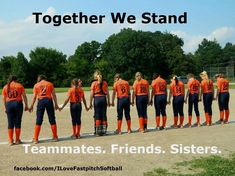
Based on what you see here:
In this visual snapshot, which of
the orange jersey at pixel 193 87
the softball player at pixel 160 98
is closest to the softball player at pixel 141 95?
the softball player at pixel 160 98

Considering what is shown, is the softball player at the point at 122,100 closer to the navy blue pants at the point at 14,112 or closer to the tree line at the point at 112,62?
the navy blue pants at the point at 14,112

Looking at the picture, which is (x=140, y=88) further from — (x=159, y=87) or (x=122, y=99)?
(x=159, y=87)

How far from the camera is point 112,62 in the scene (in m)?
82.6

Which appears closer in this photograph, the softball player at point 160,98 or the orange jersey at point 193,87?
the softball player at point 160,98

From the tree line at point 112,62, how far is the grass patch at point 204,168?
6488 cm

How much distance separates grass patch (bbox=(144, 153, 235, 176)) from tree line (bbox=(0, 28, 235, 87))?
2554 inches

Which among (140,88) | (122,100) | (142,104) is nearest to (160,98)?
(142,104)

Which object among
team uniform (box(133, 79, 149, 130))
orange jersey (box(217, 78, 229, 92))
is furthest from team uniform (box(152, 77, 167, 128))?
orange jersey (box(217, 78, 229, 92))

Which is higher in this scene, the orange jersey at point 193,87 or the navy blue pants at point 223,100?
the orange jersey at point 193,87

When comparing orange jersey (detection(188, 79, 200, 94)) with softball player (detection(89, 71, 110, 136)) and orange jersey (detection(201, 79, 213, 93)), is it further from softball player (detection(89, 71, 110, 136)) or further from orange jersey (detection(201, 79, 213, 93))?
softball player (detection(89, 71, 110, 136))

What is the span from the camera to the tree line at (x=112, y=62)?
259 ft

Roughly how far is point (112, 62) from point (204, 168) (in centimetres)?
7512

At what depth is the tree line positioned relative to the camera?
78812 millimetres

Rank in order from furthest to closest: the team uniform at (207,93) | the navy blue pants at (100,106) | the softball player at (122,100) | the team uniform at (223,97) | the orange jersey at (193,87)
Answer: the team uniform at (223,97) < the team uniform at (207,93) < the orange jersey at (193,87) < the softball player at (122,100) < the navy blue pants at (100,106)
